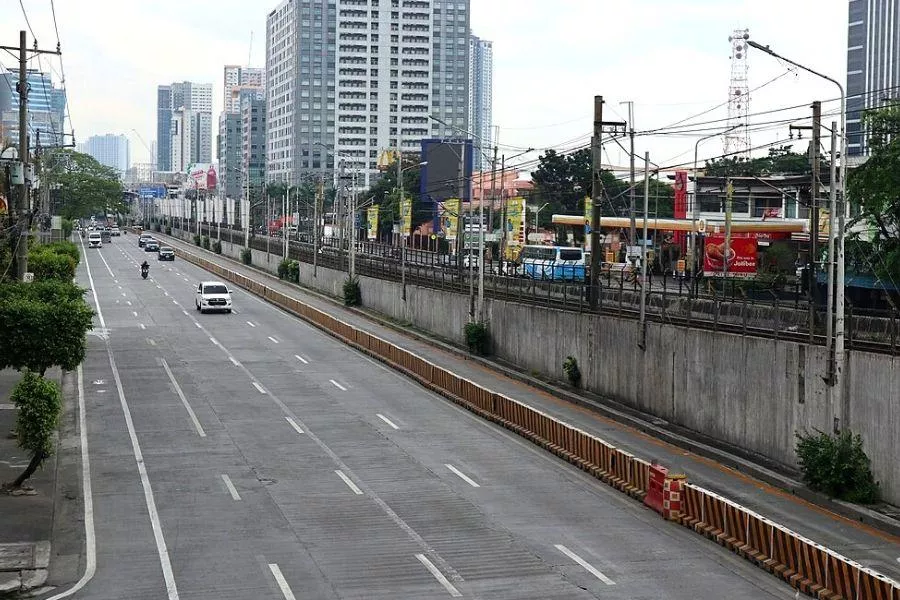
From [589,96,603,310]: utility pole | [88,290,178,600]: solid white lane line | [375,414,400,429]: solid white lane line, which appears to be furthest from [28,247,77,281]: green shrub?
[589,96,603,310]: utility pole

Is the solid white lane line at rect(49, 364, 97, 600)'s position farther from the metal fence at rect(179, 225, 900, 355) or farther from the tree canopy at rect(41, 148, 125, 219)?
the tree canopy at rect(41, 148, 125, 219)

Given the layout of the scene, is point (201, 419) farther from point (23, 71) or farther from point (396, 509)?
point (23, 71)

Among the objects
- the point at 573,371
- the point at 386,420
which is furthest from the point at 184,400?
the point at 573,371

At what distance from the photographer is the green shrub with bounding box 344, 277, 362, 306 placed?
71375 millimetres

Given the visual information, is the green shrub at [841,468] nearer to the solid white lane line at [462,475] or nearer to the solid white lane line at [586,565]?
the solid white lane line at [586,565]

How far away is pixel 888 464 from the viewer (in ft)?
81.1

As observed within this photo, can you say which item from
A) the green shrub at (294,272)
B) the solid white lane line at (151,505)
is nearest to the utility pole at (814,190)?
the solid white lane line at (151,505)

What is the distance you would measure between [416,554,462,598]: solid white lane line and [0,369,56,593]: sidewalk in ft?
21.0

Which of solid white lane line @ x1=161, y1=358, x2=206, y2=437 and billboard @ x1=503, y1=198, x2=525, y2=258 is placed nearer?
solid white lane line @ x1=161, y1=358, x2=206, y2=437

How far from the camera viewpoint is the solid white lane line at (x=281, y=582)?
1845cm

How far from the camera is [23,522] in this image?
2331cm

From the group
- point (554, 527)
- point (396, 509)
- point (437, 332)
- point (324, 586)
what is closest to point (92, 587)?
point (324, 586)

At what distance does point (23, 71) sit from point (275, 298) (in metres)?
33.0

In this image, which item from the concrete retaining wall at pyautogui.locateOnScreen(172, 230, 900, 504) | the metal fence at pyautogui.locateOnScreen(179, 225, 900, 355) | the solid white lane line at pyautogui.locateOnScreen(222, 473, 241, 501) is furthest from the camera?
the metal fence at pyautogui.locateOnScreen(179, 225, 900, 355)
